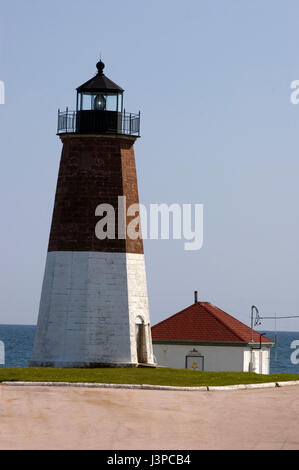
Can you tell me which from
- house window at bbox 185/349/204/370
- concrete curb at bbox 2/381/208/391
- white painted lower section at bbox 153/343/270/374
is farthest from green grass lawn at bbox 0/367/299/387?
house window at bbox 185/349/204/370

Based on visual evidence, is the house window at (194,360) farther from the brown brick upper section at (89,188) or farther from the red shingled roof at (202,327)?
the brown brick upper section at (89,188)

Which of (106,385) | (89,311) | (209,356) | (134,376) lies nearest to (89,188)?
(89,311)

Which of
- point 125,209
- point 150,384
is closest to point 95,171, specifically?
point 125,209

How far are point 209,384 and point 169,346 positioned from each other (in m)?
17.1

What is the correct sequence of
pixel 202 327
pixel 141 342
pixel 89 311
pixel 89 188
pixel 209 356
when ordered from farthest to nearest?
pixel 202 327 → pixel 209 356 → pixel 141 342 → pixel 89 188 → pixel 89 311

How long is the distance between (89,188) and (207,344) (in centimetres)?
1348

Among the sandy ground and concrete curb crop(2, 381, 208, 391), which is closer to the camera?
the sandy ground

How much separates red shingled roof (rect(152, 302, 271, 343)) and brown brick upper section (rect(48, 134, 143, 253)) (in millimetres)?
11487

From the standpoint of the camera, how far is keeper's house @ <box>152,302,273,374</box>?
48562 mm

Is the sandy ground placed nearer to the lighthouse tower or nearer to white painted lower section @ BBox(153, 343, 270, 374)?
the lighthouse tower

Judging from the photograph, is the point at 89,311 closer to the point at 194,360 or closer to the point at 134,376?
the point at 134,376

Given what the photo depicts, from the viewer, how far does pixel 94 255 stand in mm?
37656
